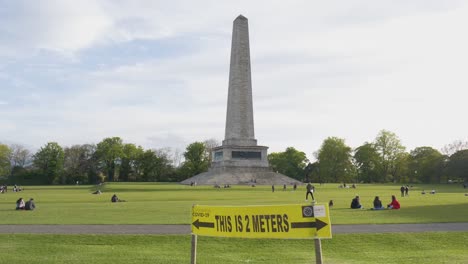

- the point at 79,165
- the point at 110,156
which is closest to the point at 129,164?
the point at 110,156

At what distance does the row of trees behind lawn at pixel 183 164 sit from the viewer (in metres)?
103

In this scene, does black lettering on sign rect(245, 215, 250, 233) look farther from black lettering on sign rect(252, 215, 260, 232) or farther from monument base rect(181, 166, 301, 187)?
monument base rect(181, 166, 301, 187)

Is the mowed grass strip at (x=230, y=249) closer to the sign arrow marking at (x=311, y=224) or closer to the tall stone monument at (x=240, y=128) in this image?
the sign arrow marking at (x=311, y=224)

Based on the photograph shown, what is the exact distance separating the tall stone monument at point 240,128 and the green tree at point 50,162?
4563 cm

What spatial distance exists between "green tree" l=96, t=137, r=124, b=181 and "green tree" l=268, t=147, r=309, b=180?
38.0m

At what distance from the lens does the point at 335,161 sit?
11438 centimetres

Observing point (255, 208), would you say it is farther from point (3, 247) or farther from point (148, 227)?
point (148, 227)

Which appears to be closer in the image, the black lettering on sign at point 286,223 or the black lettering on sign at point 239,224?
the black lettering on sign at point 286,223

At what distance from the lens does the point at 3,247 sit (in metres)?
13.6

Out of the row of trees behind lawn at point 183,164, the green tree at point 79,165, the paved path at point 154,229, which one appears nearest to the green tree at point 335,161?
the row of trees behind lawn at point 183,164

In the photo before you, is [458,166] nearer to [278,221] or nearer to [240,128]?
[240,128]

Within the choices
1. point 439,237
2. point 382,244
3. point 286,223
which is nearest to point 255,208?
point 286,223

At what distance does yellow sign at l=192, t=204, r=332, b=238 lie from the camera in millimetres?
6996

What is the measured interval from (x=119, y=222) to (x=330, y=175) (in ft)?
321
